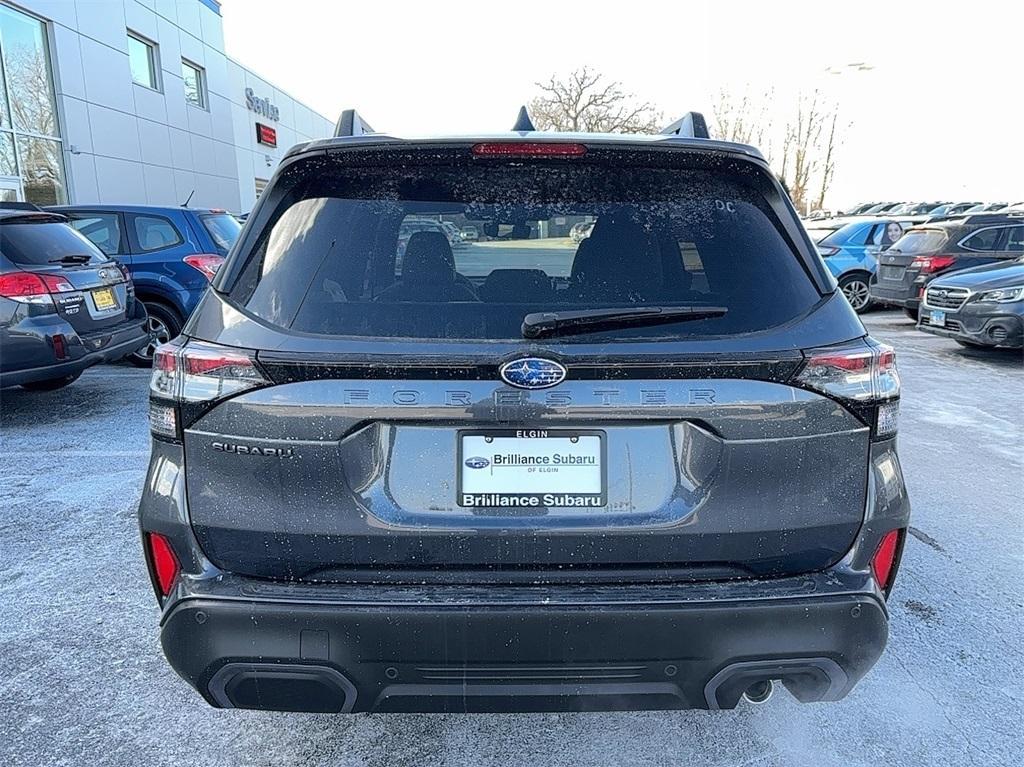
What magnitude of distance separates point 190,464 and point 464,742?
1288mm

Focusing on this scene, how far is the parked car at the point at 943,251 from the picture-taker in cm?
1168

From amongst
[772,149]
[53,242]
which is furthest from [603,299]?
[772,149]

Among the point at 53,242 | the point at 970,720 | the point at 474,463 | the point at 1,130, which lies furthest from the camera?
the point at 1,130

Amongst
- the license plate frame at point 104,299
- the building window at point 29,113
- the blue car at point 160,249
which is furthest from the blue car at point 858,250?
the building window at point 29,113

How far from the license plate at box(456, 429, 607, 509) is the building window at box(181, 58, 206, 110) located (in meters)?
23.8

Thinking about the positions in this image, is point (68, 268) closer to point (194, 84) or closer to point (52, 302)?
point (52, 302)

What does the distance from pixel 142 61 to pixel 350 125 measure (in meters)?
20.8

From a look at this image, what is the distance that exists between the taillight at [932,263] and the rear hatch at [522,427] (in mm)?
11399

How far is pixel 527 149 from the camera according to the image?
196 cm

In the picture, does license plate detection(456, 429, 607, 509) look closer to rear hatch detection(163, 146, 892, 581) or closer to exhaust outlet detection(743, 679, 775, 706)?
rear hatch detection(163, 146, 892, 581)

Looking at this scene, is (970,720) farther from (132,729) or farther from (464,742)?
(132,729)

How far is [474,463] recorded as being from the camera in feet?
5.73

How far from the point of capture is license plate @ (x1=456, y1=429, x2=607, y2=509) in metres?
1.74

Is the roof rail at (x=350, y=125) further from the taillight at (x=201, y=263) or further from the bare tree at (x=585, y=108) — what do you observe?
the bare tree at (x=585, y=108)
